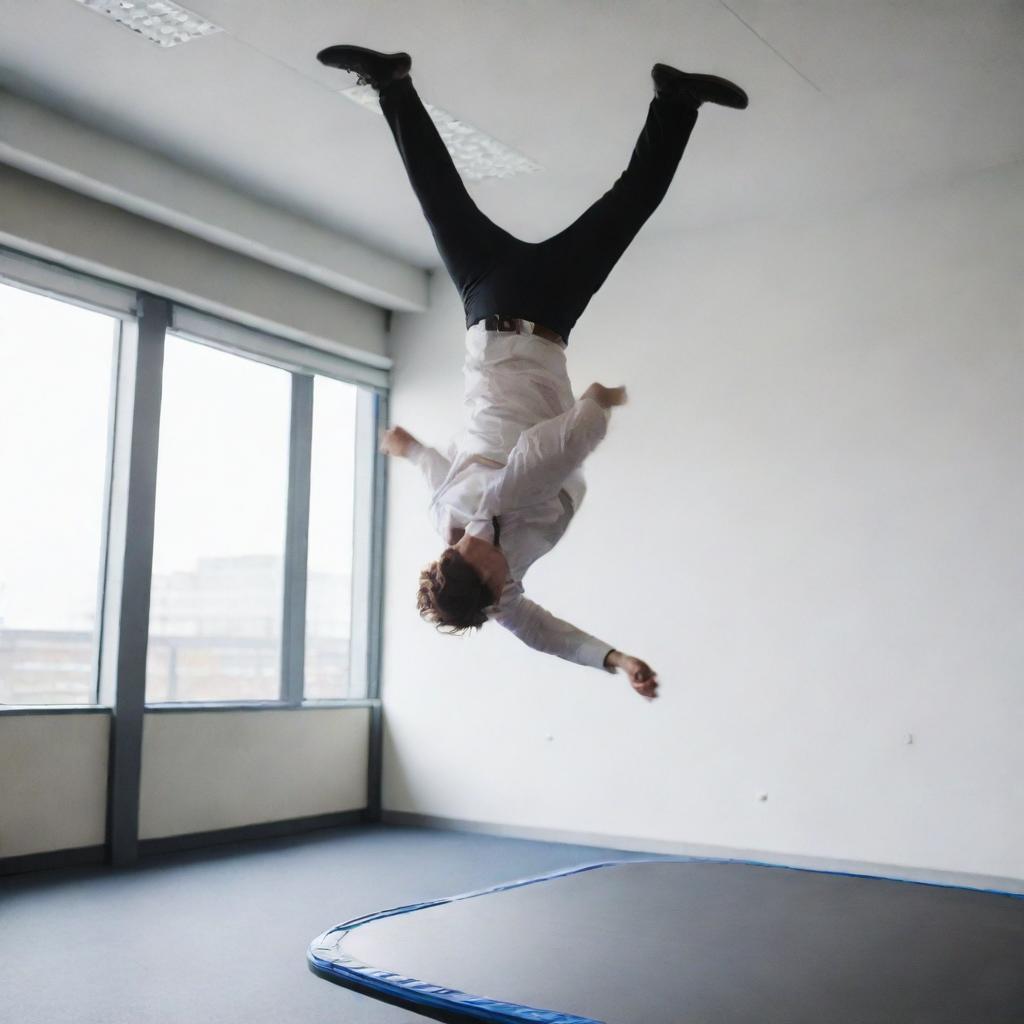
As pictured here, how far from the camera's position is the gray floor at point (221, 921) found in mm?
2822

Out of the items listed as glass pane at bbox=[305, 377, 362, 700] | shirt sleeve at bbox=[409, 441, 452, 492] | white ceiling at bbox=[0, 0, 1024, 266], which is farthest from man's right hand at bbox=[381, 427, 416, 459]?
glass pane at bbox=[305, 377, 362, 700]

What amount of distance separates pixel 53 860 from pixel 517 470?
2954 mm

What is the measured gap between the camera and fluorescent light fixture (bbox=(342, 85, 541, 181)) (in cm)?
426

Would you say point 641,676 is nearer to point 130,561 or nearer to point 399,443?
point 399,443

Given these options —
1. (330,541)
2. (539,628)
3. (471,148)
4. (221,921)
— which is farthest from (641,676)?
(330,541)

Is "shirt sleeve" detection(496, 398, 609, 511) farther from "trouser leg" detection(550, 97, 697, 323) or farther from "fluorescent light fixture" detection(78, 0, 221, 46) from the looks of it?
"fluorescent light fixture" detection(78, 0, 221, 46)

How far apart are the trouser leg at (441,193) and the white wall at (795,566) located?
2212 millimetres

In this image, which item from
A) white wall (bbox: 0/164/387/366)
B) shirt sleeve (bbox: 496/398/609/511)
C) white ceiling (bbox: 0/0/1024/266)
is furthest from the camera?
white wall (bbox: 0/164/387/366)

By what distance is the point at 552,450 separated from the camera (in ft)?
9.07

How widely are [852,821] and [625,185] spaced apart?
2875 mm

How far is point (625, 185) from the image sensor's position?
10.2ft

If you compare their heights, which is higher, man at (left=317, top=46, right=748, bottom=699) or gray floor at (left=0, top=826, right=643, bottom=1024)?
man at (left=317, top=46, right=748, bottom=699)

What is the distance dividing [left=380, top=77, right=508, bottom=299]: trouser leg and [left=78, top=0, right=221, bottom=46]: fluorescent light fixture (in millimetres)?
1090

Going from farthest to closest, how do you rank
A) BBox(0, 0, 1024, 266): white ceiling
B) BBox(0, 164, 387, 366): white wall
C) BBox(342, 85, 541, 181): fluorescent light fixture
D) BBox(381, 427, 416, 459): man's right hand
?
BBox(0, 164, 387, 366): white wall → BBox(342, 85, 541, 181): fluorescent light fixture → BBox(0, 0, 1024, 266): white ceiling → BBox(381, 427, 416, 459): man's right hand
